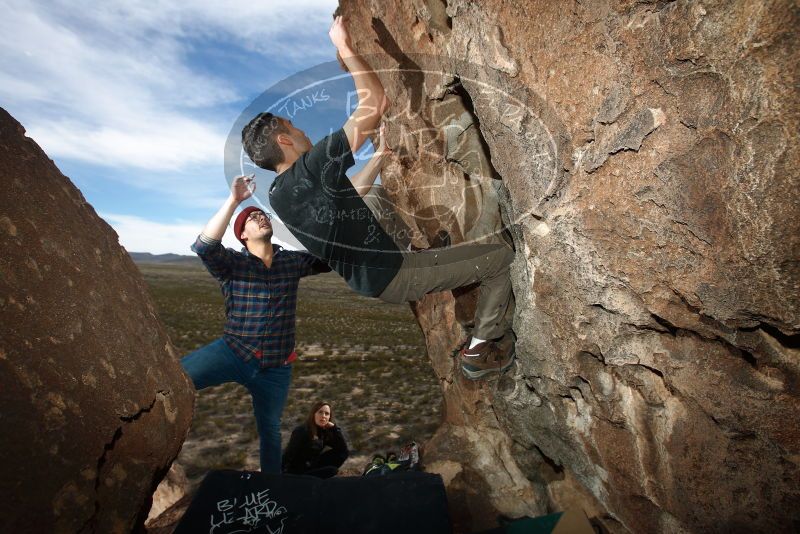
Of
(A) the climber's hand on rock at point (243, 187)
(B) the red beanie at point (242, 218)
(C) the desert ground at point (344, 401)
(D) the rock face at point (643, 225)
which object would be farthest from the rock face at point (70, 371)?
(C) the desert ground at point (344, 401)

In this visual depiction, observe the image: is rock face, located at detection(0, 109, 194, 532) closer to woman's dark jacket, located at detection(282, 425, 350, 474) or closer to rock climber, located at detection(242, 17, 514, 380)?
rock climber, located at detection(242, 17, 514, 380)

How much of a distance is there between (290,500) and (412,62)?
4.32 metres

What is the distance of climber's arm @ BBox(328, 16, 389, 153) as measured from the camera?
3.21m

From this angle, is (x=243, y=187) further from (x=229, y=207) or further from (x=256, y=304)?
(x=256, y=304)

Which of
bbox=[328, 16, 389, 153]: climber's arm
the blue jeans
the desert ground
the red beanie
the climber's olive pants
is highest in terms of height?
bbox=[328, 16, 389, 153]: climber's arm

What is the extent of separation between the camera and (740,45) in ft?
7.45

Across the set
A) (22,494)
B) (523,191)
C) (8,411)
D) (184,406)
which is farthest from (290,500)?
(523,191)

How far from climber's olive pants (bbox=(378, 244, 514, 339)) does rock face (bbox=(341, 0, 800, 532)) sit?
19 centimetres

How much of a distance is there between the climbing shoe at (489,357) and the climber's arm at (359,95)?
2.43m

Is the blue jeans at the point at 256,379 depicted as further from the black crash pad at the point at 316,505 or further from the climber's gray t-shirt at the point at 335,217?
the climber's gray t-shirt at the point at 335,217

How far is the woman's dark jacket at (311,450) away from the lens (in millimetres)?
6230

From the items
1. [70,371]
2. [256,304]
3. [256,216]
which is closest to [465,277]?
[256,304]

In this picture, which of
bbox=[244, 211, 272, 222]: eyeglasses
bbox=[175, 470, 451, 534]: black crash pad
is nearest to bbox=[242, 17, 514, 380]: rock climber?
bbox=[244, 211, 272, 222]: eyeglasses

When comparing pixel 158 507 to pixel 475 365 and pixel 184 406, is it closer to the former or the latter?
pixel 184 406
